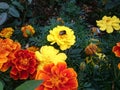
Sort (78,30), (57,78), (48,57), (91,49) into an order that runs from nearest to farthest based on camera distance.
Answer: (57,78) < (48,57) < (91,49) < (78,30)

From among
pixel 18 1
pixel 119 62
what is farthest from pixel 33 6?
pixel 119 62

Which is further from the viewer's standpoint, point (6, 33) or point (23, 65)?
point (6, 33)

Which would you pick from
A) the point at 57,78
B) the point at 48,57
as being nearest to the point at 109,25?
the point at 48,57

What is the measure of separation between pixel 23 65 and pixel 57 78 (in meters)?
0.18

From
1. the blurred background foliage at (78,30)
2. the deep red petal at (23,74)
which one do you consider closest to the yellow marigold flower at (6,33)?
the blurred background foliage at (78,30)

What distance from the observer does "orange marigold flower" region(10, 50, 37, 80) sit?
179cm

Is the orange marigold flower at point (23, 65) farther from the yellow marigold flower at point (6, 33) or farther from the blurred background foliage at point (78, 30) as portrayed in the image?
the yellow marigold flower at point (6, 33)

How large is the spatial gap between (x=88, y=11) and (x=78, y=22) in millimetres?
486

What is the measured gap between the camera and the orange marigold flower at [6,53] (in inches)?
69.2

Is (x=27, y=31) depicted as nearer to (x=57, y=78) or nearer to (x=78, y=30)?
(x=78, y=30)

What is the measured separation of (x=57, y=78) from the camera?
173 centimetres

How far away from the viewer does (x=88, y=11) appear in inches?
127

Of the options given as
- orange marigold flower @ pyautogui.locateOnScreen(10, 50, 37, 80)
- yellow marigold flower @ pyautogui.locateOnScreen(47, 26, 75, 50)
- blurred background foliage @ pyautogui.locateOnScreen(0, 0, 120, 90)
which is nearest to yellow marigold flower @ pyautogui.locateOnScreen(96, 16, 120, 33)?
blurred background foliage @ pyautogui.locateOnScreen(0, 0, 120, 90)

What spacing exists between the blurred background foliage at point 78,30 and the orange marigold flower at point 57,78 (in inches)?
5.2
